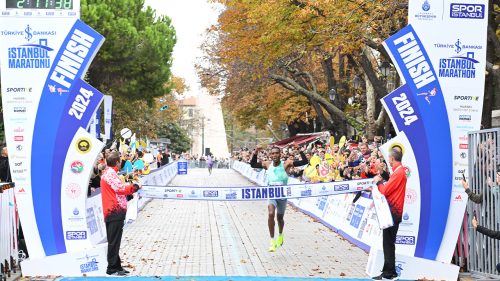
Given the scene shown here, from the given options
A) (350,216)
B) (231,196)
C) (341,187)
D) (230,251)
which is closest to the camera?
(231,196)

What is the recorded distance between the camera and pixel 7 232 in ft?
36.0

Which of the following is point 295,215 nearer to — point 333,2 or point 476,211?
point 333,2

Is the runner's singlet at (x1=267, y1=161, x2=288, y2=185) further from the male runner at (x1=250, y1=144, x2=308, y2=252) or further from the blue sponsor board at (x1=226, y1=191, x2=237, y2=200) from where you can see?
the blue sponsor board at (x1=226, y1=191, x2=237, y2=200)

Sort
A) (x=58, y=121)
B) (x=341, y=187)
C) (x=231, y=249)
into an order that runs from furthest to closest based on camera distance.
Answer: (x=231, y=249)
(x=341, y=187)
(x=58, y=121)

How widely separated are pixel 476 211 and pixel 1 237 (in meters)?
7.18

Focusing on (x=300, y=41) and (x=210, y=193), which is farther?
(x=300, y=41)

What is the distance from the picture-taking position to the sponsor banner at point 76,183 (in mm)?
11250

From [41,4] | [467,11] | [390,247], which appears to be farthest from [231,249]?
[467,11]

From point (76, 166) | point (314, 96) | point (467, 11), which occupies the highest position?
point (314, 96)

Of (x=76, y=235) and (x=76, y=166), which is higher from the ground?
(x=76, y=166)

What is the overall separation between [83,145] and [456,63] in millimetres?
5954

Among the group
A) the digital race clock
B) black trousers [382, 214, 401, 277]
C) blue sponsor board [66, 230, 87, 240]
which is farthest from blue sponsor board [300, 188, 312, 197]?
the digital race clock

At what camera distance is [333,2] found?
20.5 meters

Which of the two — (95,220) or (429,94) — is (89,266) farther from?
(429,94)
